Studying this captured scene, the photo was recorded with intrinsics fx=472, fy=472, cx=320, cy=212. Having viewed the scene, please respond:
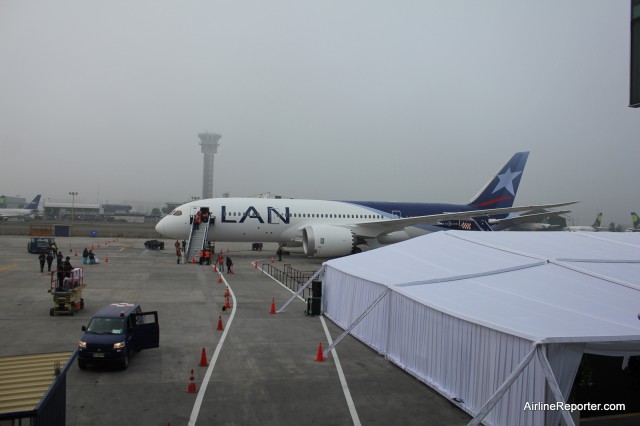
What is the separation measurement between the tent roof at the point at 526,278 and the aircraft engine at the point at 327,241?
53.5 feet

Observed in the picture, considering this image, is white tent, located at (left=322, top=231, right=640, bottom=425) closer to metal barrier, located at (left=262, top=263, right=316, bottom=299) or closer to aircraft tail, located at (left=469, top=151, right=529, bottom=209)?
metal barrier, located at (left=262, top=263, right=316, bottom=299)

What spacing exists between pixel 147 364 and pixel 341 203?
3041 centimetres

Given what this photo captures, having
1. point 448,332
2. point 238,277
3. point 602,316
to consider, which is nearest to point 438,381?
point 448,332

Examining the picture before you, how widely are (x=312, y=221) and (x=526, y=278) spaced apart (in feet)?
92.8

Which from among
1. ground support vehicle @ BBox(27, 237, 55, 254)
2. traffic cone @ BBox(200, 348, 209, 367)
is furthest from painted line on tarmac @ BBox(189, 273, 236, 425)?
ground support vehicle @ BBox(27, 237, 55, 254)

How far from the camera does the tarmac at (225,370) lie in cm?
1019

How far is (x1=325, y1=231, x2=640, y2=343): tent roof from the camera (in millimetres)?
9680

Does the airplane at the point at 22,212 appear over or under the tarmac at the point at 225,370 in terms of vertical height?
over

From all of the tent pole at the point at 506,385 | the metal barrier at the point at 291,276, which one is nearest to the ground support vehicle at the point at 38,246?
the metal barrier at the point at 291,276

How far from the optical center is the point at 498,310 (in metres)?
10.8

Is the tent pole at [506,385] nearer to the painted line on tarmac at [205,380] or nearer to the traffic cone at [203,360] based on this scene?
the painted line on tarmac at [205,380]

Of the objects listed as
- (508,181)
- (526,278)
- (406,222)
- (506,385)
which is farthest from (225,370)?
(508,181)

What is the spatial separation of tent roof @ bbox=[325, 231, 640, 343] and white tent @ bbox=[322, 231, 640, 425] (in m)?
0.03

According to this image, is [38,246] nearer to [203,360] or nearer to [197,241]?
[197,241]
